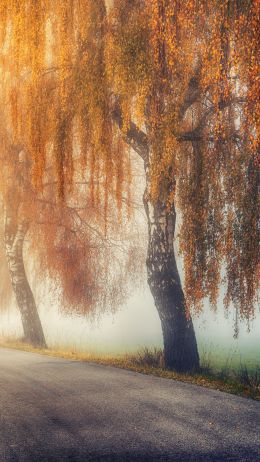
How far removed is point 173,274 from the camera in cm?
1176

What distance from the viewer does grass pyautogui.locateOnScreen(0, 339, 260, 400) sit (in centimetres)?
895

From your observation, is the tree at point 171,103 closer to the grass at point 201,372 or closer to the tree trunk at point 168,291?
the tree trunk at point 168,291

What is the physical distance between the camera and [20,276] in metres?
18.6

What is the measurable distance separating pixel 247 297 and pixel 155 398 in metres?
2.48

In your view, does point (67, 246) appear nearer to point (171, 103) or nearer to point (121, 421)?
point (171, 103)

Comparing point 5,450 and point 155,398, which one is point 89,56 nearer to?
point 155,398

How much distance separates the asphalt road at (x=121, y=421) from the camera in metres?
5.36

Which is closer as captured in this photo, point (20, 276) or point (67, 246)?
point (67, 246)

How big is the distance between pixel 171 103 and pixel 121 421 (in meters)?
5.35

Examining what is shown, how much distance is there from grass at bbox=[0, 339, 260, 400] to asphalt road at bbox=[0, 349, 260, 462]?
1.66 ft

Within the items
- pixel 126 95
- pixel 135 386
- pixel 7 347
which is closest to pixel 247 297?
pixel 135 386

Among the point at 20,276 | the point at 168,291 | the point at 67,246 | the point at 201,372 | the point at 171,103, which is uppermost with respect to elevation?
the point at 171,103

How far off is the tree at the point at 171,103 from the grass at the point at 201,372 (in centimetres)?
123

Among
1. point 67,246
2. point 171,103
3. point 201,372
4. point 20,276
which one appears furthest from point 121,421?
point 20,276
